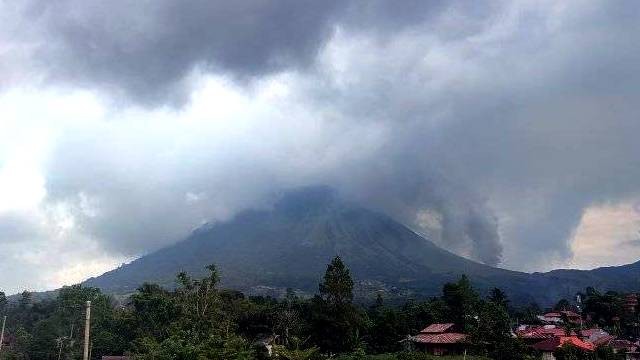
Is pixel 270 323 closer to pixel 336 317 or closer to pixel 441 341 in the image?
pixel 336 317

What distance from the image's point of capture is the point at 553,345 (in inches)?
2005

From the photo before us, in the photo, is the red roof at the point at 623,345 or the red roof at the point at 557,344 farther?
the red roof at the point at 623,345

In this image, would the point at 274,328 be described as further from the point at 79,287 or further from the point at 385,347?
the point at 79,287

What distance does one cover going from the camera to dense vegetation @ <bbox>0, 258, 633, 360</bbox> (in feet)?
148

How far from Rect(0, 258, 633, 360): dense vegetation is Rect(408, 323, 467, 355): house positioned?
4.10 ft

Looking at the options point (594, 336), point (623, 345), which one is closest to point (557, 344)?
point (623, 345)

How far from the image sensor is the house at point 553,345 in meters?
50.0

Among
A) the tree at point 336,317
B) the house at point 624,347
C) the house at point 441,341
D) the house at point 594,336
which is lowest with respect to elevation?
the house at point 624,347

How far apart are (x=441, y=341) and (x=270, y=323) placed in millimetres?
15876

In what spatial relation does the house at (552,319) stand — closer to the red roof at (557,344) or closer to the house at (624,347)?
the house at (624,347)

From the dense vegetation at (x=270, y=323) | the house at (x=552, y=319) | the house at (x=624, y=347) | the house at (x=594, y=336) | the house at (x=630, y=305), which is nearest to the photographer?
the dense vegetation at (x=270, y=323)

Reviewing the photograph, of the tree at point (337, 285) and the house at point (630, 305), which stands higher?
the tree at point (337, 285)

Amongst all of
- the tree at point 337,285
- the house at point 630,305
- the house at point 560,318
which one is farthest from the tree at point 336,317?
the house at point 630,305

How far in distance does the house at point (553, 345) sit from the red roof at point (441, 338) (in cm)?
739
